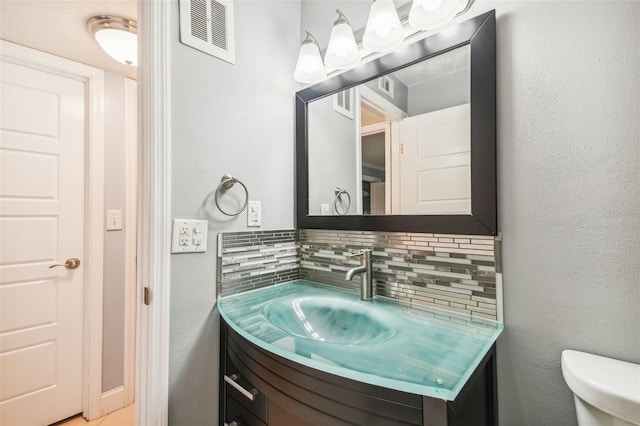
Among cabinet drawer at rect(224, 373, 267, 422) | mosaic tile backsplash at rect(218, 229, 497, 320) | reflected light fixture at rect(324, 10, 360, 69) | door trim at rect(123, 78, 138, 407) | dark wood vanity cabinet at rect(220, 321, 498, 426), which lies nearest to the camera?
dark wood vanity cabinet at rect(220, 321, 498, 426)

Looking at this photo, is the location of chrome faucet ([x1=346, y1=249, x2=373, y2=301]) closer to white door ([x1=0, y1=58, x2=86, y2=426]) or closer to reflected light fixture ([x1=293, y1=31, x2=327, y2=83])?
reflected light fixture ([x1=293, y1=31, x2=327, y2=83])

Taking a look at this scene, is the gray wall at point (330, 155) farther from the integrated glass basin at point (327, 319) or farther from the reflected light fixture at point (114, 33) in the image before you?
the reflected light fixture at point (114, 33)

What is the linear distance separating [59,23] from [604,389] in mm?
2374

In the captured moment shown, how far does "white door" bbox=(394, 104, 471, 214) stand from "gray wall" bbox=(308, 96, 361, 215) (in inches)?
9.1

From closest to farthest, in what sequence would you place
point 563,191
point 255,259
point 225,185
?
1. point 563,191
2. point 225,185
3. point 255,259

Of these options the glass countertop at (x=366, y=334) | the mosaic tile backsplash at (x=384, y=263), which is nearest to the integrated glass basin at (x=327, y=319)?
the glass countertop at (x=366, y=334)

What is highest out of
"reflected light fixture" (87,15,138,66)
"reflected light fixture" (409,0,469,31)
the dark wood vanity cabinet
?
"reflected light fixture" (87,15,138,66)

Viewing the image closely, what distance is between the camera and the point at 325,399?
64 cm

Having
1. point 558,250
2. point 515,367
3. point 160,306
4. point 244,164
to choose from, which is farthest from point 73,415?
point 558,250

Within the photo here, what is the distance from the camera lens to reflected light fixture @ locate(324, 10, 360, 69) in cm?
118

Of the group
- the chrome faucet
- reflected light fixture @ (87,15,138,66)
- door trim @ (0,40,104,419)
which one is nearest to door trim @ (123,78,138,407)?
door trim @ (0,40,104,419)

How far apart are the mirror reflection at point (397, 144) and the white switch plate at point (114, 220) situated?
1296 millimetres

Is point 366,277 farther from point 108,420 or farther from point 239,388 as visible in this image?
point 108,420

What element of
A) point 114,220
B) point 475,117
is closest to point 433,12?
point 475,117
